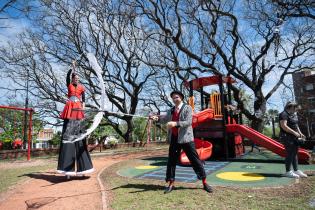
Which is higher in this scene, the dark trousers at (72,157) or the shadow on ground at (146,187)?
the dark trousers at (72,157)

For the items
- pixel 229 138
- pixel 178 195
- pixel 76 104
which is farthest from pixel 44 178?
pixel 229 138

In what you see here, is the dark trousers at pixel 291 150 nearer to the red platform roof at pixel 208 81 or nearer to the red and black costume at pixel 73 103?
the red and black costume at pixel 73 103

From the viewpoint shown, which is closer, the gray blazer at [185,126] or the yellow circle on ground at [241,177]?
the gray blazer at [185,126]

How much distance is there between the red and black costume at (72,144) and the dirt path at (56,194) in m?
0.36

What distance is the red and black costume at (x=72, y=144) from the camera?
718 centimetres

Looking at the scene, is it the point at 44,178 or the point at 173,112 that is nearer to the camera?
the point at 173,112

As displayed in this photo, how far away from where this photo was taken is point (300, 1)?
11766 mm

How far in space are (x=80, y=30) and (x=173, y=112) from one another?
19.4 m

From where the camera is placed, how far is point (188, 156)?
5.62 meters

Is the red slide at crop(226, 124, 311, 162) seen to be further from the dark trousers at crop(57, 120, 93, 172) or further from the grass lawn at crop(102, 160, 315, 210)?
the dark trousers at crop(57, 120, 93, 172)

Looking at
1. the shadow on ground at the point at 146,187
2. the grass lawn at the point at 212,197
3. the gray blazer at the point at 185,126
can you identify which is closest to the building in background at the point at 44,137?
the shadow on ground at the point at 146,187

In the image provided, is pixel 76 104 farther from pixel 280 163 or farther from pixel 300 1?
pixel 300 1

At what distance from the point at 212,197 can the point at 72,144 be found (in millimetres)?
4141

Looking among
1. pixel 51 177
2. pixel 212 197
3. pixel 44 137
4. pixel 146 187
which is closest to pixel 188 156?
pixel 212 197
